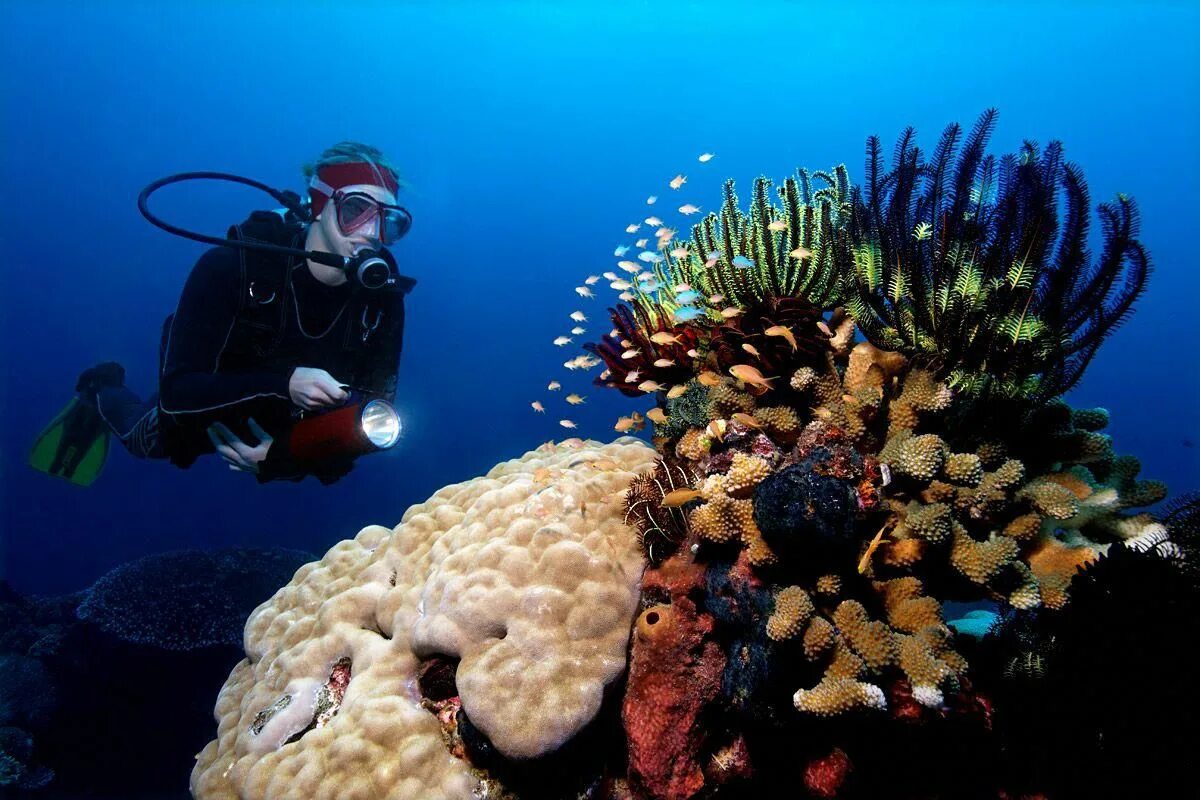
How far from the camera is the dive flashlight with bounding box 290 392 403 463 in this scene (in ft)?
16.1

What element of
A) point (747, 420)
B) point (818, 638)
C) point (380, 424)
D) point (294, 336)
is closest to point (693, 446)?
point (747, 420)

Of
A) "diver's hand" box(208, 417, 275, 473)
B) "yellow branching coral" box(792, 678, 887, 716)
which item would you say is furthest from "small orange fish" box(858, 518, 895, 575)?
"diver's hand" box(208, 417, 275, 473)

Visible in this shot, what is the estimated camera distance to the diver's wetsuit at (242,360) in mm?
5336

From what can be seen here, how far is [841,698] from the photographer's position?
7.82 feet

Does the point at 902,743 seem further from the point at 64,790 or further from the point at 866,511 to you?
the point at 64,790

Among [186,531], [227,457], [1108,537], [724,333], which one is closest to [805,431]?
[724,333]

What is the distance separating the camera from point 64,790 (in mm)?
10648

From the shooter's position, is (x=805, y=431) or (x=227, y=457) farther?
(x=227, y=457)

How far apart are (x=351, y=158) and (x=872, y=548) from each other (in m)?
7.36

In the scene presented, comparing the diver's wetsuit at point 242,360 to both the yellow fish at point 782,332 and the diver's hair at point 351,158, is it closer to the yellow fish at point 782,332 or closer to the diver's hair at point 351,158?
the diver's hair at point 351,158

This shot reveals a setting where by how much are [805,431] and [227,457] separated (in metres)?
5.93

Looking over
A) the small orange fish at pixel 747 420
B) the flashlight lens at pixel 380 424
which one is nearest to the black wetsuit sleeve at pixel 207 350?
the flashlight lens at pixel 380 424

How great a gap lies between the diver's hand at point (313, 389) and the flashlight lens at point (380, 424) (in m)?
0.50

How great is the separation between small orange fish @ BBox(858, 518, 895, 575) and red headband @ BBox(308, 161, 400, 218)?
683cm
